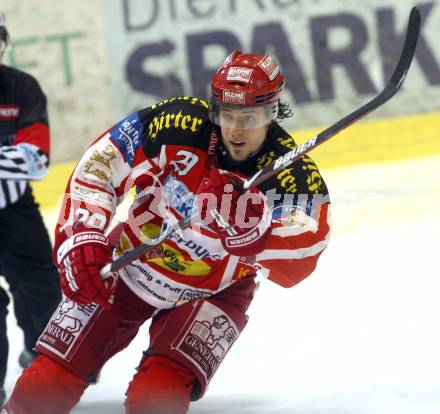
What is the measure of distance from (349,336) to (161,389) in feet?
3.88

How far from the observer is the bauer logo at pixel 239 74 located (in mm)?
2842

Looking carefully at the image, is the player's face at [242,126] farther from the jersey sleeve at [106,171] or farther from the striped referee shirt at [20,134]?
the striped referee shirt at [20,134]

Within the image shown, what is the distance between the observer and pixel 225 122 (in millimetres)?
2855

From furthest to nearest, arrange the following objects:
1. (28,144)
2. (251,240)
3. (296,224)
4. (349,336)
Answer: (349,336) < (28,144) < (296,224) < (251,240)

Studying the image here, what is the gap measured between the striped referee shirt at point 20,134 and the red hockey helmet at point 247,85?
972mm

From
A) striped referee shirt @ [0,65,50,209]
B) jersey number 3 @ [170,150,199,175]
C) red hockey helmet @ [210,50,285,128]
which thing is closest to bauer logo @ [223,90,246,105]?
red hockey helmet @ [210,50,285,128]

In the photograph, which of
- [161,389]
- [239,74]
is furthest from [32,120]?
[161,389]

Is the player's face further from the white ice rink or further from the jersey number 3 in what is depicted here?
the white ice rink

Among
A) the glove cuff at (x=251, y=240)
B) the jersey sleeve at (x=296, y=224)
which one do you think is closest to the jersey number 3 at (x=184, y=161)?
the jersey sleeve at (x=296, y=224)

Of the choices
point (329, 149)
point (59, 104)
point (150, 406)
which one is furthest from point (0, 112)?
point (329, 149)

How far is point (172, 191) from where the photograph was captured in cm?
303

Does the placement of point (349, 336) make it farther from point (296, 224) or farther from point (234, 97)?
point (234, 97)

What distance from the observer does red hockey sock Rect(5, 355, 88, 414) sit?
295cm

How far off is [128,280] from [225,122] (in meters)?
0.60
